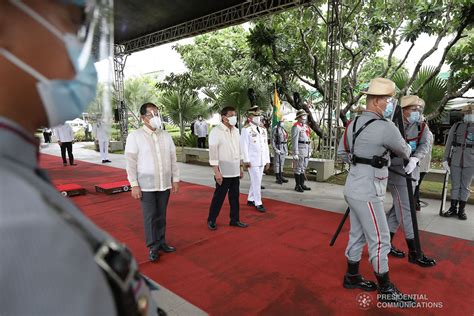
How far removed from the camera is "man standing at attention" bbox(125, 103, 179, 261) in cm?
310

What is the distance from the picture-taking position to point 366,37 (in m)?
8.88

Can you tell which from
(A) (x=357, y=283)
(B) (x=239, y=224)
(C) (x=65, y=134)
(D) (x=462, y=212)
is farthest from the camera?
(C) (x=65, y=134)

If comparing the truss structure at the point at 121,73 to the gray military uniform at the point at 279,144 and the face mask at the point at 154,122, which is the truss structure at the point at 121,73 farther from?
the face mask at the point at 154,122

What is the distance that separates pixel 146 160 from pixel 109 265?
270 centimetres

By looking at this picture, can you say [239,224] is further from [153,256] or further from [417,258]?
[417,258]

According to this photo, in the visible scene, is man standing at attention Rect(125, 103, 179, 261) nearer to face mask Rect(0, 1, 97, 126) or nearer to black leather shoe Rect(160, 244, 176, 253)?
black leather shoe Rect(160, 244, 176, 253)

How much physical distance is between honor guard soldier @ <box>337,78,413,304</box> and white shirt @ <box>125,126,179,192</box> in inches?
75.0

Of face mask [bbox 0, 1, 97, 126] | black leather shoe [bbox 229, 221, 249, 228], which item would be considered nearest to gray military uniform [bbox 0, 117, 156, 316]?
face mask [bbox 0, 1, 97, 126]

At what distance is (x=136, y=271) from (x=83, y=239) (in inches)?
6.3

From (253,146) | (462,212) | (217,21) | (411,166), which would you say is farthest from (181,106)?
(411,166)

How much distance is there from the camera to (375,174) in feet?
7.86

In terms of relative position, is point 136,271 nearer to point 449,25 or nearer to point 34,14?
point 34,14

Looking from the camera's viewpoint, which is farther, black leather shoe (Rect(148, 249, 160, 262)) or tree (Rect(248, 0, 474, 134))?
tree (Rect(248, 0, 474, 134))

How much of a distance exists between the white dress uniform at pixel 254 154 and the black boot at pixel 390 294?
2.61 metres
